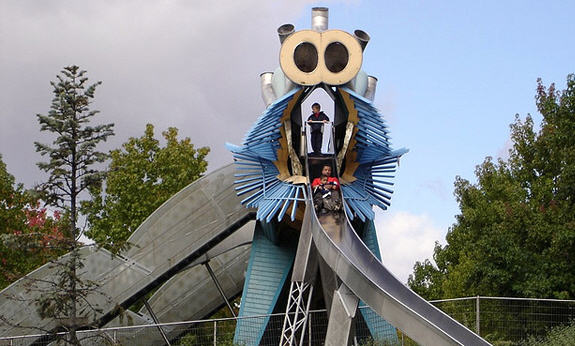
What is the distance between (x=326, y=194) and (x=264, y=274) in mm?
4716

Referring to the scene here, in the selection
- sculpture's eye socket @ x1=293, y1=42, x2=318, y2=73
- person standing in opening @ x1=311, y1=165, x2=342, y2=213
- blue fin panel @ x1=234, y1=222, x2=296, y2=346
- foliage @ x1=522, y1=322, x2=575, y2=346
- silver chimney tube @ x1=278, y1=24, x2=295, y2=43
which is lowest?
foliage @ x1=522, y1=322, x2=575, y2=346

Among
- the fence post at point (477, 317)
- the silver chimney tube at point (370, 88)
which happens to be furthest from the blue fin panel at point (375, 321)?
the silver chimney tube at point (370, 88)

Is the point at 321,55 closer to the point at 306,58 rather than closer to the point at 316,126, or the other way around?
the point at 306,58

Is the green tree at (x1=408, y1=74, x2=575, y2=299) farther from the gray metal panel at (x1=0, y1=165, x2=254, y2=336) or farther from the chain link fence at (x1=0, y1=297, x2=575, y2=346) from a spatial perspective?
the gray metal panel at (x1=0, y1=165, x2=254, y2=336)

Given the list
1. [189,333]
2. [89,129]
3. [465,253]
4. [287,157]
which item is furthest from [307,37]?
[465,253]

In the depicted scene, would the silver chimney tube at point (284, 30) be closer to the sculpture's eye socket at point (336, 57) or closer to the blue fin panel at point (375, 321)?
the sculpture's eye socket at point (336, 57)

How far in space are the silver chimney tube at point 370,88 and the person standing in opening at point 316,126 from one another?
154 centimetres

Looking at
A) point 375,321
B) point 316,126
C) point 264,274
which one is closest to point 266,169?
point 316,126

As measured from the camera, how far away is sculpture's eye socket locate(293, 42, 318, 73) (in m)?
23.9

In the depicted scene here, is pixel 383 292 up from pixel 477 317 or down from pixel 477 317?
down

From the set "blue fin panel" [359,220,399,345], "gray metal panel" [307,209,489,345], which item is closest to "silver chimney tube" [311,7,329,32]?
"blue fin panel" [359,220,399,345]

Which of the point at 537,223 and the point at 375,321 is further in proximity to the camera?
the point at 537,223

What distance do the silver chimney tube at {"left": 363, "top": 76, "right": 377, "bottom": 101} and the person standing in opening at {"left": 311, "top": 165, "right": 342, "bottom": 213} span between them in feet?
12.8

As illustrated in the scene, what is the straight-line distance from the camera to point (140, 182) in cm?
4184
